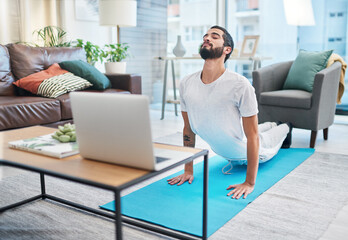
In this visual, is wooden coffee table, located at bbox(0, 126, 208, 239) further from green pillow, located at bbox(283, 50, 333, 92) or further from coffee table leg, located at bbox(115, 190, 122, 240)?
green pillow, located at bbox(283, 50, 333, 92)

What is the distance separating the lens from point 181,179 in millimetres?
2229

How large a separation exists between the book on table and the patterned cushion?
1.69 metres

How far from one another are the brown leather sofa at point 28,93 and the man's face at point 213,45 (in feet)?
4.81

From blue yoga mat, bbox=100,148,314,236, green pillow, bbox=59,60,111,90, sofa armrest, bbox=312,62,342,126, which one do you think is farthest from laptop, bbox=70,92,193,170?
green pillow, bbox=59,60,111,90

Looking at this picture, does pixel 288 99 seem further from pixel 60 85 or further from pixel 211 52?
pixel 60 85

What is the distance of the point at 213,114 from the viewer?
2.08m

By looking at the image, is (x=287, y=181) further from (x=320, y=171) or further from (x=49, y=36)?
(x=49, y=36)

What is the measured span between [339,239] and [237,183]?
752 millimetres

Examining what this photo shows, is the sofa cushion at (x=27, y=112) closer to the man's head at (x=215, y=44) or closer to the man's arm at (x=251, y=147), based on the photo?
the man's head at (x=215, y=44)

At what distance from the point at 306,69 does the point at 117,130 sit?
8.98 feet

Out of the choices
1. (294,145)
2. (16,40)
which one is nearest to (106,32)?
(16,40)

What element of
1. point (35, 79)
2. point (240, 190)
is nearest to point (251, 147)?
point (240, 190)

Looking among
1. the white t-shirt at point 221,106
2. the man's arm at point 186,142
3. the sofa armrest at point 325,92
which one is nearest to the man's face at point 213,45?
the white t-shirt at point 221,106

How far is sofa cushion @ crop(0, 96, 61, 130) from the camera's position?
8.70 feet
